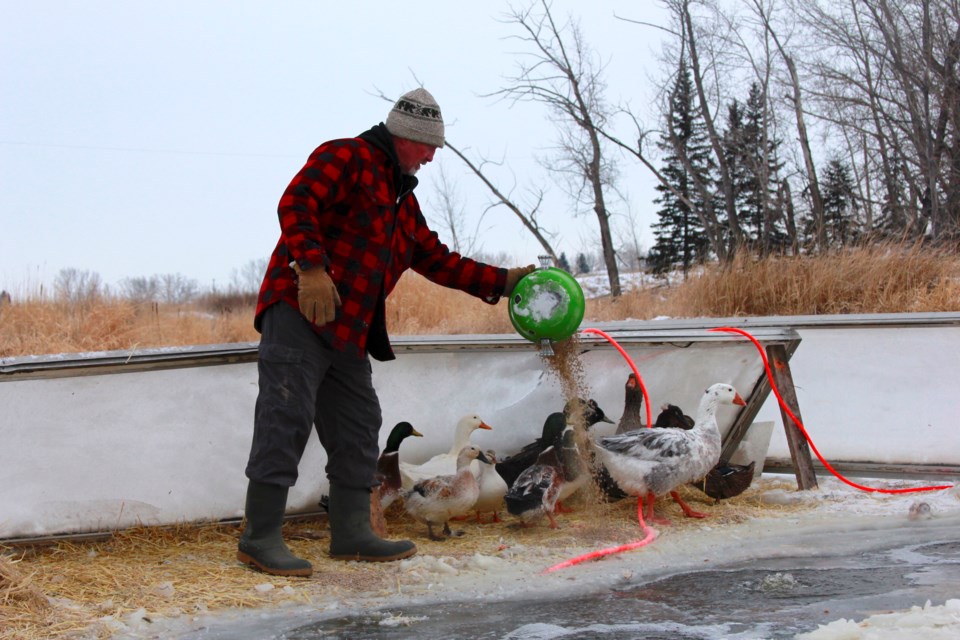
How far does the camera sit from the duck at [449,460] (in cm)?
515

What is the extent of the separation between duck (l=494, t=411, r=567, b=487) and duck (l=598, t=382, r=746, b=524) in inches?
11.0

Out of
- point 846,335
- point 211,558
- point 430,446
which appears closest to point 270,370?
point 211,558

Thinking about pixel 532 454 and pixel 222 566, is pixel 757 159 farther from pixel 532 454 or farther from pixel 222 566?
pixel 222 566

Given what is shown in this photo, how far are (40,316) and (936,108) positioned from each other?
16289 mm

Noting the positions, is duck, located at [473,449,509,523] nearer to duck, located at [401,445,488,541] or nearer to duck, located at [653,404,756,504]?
duck, located at [401,445,488,541]

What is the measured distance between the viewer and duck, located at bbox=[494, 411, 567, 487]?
522 cm

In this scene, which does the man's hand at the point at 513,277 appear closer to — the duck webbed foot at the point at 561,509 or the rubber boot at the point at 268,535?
the duck webbed foot at the point at 561,509

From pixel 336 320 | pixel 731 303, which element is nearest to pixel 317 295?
pixel 336 320

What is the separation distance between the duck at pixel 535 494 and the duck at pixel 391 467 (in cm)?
62

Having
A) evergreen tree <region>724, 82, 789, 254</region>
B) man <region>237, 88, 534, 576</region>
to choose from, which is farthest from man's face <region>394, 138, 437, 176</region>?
evergreen tree <region>724, 82, 789, 254</region>

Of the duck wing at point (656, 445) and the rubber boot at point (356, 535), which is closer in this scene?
the rubber boot at point (356, 535)

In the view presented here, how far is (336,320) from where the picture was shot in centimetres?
397

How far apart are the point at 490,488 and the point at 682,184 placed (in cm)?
2708

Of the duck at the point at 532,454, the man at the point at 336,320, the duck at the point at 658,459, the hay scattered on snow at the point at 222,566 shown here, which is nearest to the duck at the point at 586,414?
the duck at the point at 532,454
